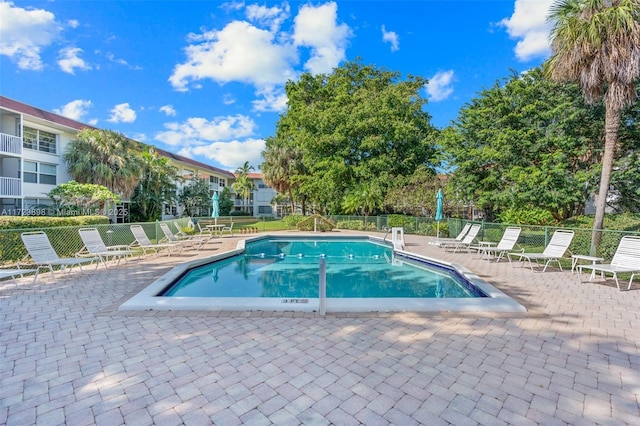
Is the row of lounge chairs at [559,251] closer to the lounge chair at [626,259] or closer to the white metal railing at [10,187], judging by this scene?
the lounge chair at [626,259]

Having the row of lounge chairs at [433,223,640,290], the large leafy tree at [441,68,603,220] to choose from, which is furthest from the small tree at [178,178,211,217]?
the row of lounge chairs at [433,223,640,290]

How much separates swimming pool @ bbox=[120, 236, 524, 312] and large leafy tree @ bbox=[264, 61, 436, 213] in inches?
358

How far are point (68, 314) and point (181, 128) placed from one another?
25.1 metres

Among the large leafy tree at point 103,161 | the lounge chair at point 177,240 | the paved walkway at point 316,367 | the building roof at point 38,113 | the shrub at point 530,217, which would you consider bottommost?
the paved walkway at point 316,367

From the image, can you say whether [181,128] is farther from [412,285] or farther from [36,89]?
[412,285]

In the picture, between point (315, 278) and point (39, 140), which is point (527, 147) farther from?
point (39, 140)

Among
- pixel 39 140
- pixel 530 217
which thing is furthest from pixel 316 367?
pixel 39 140

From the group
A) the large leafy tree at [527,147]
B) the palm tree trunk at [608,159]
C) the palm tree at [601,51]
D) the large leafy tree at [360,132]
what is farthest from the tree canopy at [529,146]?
the large leafy tree at [360,132]

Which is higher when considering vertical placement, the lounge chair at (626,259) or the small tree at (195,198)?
the small tree at (195,198)

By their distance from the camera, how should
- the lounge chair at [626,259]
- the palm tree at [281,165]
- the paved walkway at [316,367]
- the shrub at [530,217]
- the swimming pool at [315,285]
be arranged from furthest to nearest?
the palm tree at [281,165], the shrub at [530,217], the lounge chair at [626,259], the swimming pool at [315,285], the paved walkway at [316,367]

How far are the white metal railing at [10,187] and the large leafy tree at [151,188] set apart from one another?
25.3ft

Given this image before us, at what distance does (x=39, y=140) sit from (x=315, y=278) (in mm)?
21482

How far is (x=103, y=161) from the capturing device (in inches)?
838

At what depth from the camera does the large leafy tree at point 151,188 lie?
2538 cm
